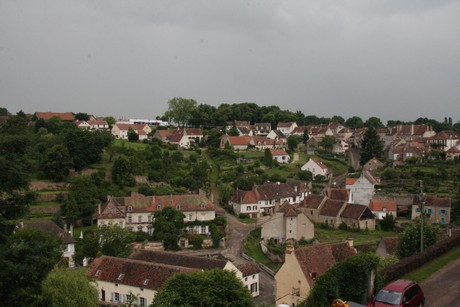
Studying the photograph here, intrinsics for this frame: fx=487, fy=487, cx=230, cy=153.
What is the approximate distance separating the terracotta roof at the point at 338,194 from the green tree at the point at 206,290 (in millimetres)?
33439

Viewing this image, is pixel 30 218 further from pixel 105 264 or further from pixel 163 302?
pixel 163 302

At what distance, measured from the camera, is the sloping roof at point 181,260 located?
100 ft

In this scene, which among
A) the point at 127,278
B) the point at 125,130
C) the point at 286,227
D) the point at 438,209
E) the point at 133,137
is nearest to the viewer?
the point at 127,278

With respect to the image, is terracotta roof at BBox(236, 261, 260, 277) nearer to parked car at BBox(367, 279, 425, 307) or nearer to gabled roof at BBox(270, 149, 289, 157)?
parked car at BBox(367, 279, 425, 307)

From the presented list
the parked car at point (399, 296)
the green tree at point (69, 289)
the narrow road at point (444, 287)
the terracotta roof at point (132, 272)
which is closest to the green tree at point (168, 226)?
the terracotta roof at point (132, 272)

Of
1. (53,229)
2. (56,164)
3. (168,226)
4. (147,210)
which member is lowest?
(168,226)

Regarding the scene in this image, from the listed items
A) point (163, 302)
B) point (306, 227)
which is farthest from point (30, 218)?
point (163, 302)

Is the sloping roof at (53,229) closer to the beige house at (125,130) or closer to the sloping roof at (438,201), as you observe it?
the sloping roof at (438,201)

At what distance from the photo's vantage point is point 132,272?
28.5 metres

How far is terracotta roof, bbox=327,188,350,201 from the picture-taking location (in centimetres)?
5406

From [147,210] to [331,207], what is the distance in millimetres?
19130

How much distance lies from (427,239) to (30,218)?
33.2 meters

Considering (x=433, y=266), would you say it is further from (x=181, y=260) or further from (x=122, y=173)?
(x=122, y=173)

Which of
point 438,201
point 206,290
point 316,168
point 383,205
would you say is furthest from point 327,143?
point 206,290
